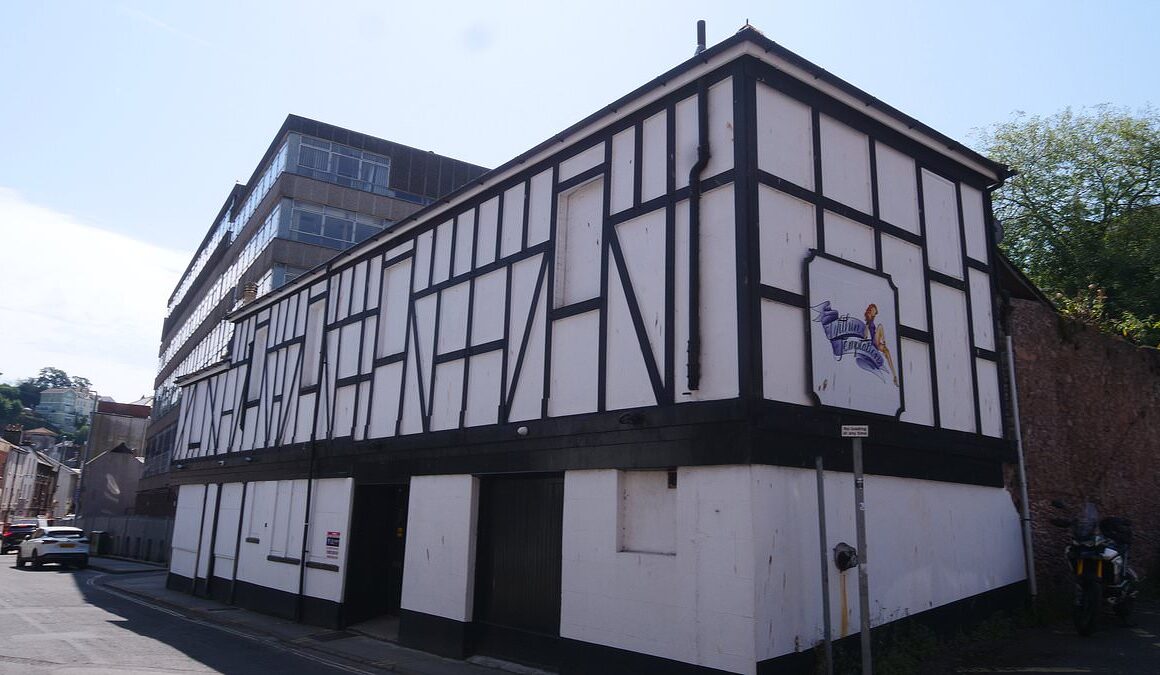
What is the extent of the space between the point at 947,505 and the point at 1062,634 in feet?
6.84

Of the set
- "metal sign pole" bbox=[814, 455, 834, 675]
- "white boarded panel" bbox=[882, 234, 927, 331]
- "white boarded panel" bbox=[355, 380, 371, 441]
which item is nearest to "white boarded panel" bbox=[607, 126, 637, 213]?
"white boarded panel" bbox=[882, 234, 927, 331]

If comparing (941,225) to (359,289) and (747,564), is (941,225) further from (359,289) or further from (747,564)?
(359,289)

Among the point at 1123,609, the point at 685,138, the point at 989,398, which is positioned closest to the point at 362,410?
the point at 685,138

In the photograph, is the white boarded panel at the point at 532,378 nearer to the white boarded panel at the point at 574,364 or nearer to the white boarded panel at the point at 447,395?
the white boarded panel at the point at 574,364

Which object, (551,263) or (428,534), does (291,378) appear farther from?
(551,263)

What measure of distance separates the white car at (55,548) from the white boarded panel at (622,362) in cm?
2585

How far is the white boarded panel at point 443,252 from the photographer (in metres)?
12.8

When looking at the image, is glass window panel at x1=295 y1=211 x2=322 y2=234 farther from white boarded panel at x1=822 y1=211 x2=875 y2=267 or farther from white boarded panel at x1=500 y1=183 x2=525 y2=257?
white boarded panel at x1=822 y1=211 x2=875 y2=267

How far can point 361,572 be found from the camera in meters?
13.9

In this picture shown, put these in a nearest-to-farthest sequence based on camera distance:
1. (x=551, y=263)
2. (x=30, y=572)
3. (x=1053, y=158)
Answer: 1. (x=551, y=263)
2. (x=30, y=572)
3. (x=1053, y=158)

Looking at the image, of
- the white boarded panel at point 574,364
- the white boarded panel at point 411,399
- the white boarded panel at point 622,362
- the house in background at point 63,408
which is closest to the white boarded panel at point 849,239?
the white boarded panel at point 622,362

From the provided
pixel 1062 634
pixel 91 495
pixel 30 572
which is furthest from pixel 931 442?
pixel 91 495

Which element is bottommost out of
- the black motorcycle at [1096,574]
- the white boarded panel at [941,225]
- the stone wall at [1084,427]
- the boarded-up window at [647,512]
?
the black motorcycle at [1096,574]

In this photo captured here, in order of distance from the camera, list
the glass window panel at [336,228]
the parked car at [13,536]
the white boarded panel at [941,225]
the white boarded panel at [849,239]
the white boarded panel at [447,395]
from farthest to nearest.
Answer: the parked car at [13,536], the glass window panel at [336,228], the white boarded panel at [447,395], the white boarded panel at [941,225], the white boarded panel at [849,239]
